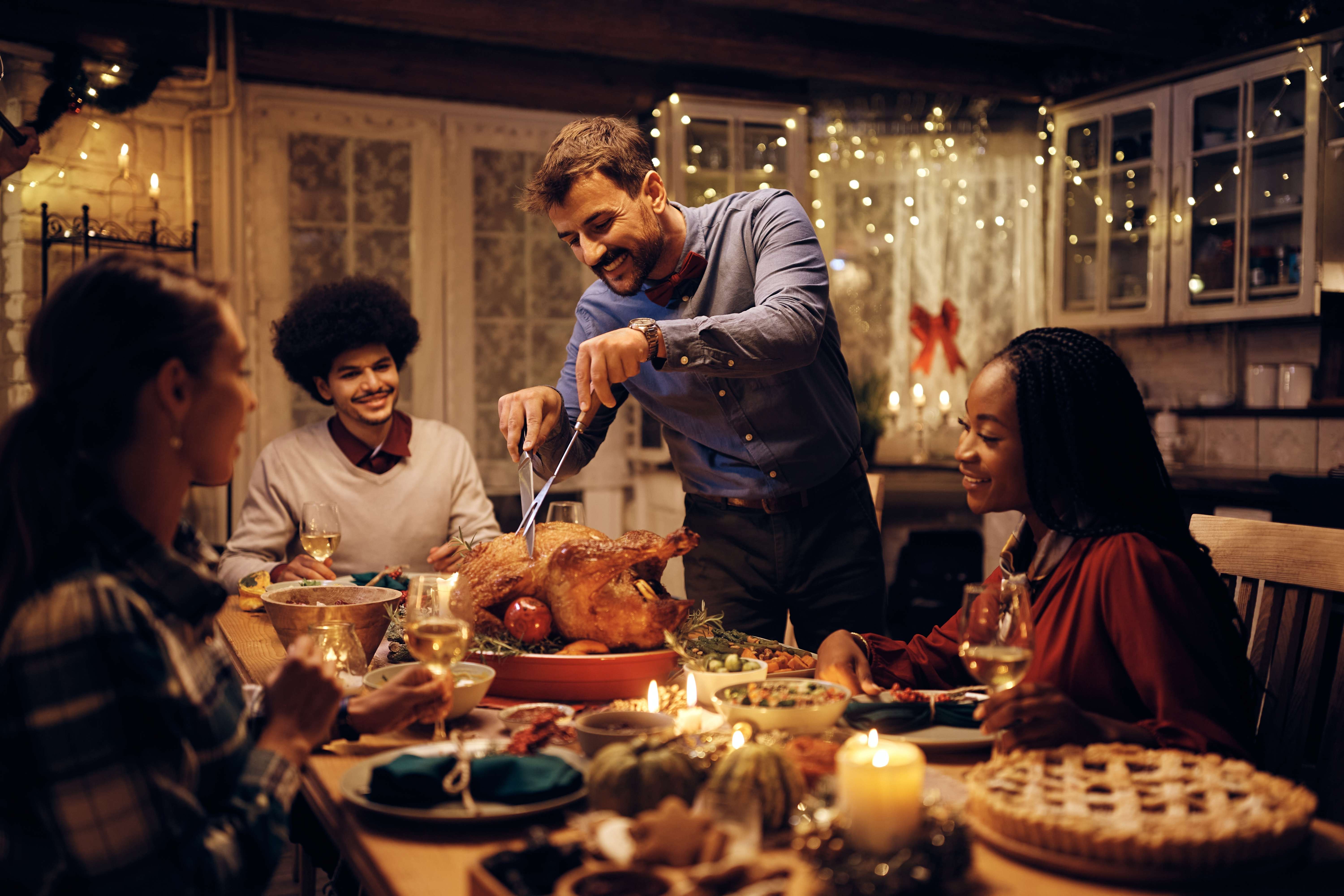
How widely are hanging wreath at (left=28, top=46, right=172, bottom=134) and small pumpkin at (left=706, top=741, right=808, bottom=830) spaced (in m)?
3.86

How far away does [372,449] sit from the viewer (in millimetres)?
2996

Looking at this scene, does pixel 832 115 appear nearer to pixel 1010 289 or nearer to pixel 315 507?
pixel 1010 289

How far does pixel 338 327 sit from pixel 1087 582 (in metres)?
2.33

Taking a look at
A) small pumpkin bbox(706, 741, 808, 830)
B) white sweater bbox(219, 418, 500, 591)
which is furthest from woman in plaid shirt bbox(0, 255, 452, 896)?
white sweater bbox(219, 418, 500, 591)

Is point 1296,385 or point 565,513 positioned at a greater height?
point 1296,385

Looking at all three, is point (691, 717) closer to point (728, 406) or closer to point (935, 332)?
point (728, 406)

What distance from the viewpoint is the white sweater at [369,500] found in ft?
9.13

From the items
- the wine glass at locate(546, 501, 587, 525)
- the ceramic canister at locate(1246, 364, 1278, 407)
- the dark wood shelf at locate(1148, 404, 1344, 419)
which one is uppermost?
the ceramic canister at locate(1246, 364, 1278, 407)

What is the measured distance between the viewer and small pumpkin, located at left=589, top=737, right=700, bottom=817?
980 millimetres

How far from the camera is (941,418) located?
17.4 ft

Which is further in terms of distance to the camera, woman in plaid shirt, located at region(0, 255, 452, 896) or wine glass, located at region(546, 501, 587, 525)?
wine glass, located at region(546, 501, 587, 525)

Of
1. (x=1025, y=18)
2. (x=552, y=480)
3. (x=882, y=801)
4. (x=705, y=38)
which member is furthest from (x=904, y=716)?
(x=1025, y=18)

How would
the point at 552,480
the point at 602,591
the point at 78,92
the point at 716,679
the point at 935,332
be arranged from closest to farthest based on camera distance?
the point at 716,679, the point at 602,591, the point at 552,480, the point at 78,92, the point at 935,332

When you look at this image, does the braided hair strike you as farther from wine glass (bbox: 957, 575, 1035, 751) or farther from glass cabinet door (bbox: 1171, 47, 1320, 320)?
glass cabinet door (bbox: 1171, 47, 1320, 320)
